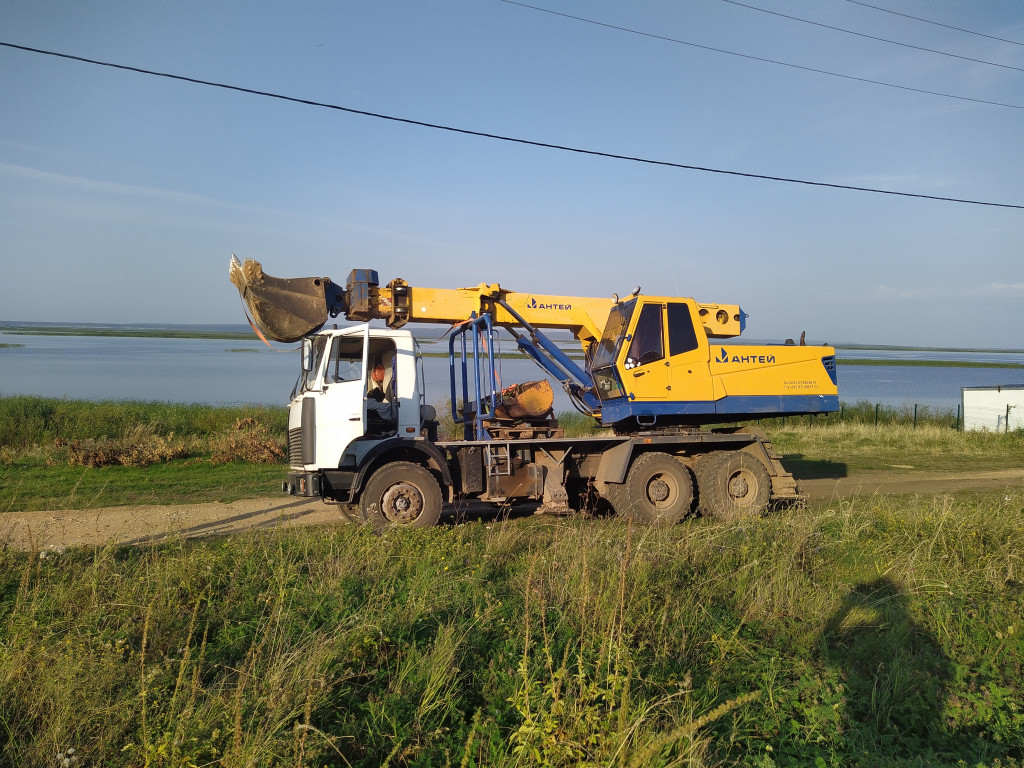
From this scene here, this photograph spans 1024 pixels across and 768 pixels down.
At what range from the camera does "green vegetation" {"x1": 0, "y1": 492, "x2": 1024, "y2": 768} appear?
3.85 meters

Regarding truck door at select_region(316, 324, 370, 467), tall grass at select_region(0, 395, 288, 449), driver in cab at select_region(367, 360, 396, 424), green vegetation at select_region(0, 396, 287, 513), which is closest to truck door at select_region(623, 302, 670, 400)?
driver in cab at select_region(367, 360, 396, 424)

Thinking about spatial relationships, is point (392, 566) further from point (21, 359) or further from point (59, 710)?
point (21, 359)

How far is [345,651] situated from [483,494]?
5711 mm

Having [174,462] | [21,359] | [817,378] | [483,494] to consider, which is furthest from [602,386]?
[21,359]

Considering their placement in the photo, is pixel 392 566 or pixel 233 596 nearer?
pixel 233 596

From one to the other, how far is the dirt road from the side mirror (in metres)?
2.07

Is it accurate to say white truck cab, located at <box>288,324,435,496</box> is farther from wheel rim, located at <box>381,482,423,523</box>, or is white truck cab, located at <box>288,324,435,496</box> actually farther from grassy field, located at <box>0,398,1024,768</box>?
grassy field, located at <box>0,398,1024,768</box>

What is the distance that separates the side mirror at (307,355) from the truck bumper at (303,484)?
1.52 metres

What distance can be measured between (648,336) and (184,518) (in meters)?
7.37

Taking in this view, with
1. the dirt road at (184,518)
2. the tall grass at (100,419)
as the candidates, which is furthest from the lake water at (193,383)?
the dirt road at (184,518)

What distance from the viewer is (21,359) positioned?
55.9 m

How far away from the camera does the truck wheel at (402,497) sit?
9.27 m

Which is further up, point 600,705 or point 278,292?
point 278,292

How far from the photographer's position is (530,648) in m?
4.93
